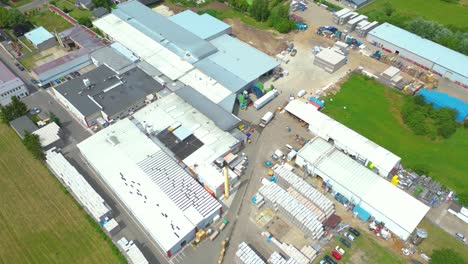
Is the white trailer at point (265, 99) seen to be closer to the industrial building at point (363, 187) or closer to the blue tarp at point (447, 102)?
the industrial building at point (363, 187)

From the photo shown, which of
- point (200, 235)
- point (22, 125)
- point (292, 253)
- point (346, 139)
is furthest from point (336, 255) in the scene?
point (22, 125)

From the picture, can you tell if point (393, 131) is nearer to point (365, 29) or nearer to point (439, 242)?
point (439, 242)

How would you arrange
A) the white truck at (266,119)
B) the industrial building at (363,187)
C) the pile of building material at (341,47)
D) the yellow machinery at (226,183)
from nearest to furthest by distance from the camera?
the industrial building at (363,187) → the yellow machinery at (226,183) → the white truck at (266,119) → the pile of building material at (341,47)

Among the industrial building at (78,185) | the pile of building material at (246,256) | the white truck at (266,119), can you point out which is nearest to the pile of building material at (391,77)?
the white truck at (266,119)

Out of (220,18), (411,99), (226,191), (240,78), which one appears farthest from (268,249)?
(220,18)

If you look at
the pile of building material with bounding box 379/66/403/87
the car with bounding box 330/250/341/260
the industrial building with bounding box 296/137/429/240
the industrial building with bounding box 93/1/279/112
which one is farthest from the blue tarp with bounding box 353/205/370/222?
the pile of building material with bounding box 379/66/403/87

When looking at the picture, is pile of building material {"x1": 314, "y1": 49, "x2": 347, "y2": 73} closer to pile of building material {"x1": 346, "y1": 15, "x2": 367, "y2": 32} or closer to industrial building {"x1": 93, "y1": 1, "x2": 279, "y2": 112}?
industrial building {"x1": 93, "y1": 1, "x2": 279, "y2": 112}
